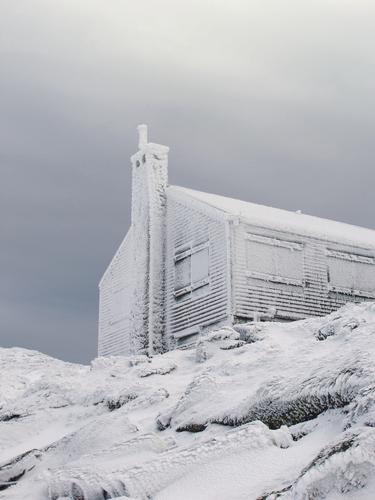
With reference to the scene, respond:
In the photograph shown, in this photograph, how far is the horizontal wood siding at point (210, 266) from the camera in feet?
77.4

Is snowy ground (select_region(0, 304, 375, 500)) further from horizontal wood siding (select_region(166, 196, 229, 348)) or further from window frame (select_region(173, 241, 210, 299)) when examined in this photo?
window frame (select_region(173, 241, 210, 299))

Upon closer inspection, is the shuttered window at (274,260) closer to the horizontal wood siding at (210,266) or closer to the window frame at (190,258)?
the horizontal wood siding at (210,266)

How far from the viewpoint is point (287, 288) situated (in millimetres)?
24438

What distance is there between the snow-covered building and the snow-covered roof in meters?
0.05

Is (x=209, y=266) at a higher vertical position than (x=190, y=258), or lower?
lower

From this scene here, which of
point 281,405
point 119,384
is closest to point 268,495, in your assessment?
point 281,405

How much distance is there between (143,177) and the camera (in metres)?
28.8

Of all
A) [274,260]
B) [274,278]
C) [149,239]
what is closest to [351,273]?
[274,260]

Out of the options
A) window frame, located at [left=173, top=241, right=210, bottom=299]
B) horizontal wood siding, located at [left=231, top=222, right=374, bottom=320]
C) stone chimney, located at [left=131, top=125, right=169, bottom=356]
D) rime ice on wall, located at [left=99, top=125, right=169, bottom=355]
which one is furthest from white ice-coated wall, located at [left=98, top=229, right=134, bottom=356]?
horizontal wood siding, located at [left=231, top=222, right=374, bottom=320]

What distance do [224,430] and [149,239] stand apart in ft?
67.6

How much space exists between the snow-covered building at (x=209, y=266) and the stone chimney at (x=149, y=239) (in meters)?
0.04

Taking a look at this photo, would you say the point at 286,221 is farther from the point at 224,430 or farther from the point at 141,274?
the point at 224,430

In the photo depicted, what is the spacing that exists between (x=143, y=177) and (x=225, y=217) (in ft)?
20.5

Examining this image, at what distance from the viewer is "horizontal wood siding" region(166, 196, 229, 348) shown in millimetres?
23578
